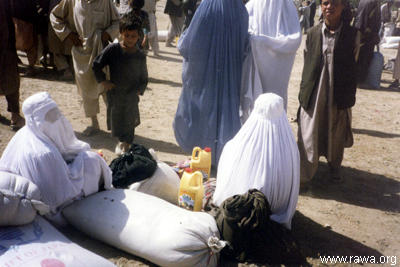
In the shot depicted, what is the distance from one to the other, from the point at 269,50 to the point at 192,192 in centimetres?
173

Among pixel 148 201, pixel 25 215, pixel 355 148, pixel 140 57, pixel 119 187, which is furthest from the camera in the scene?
pixel 355 148

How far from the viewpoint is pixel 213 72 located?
409cm

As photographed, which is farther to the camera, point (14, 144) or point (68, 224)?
point (68, 224)

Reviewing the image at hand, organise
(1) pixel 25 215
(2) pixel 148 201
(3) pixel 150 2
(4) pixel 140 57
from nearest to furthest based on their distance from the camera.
→ (1) pixel 25 215
(2) pixel 148 201
(4) pixel 140 57
(3) pixel 150 2

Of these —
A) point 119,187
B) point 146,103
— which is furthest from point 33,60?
point 119,187

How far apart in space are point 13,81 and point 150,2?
197 inches

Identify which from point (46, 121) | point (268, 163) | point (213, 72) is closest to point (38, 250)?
point (46, 121)

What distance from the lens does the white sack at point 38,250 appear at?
2102mm

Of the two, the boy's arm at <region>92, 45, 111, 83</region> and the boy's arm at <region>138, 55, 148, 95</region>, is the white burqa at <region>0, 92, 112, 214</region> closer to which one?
the boy's arm at <region>92, 45, 111, 83</region>

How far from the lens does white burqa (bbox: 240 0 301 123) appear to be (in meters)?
4.05

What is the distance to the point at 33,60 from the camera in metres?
7.16

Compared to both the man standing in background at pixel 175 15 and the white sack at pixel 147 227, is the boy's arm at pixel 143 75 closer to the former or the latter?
the white sack at pixel 147 227

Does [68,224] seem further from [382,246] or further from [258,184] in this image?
Result: [382,246]

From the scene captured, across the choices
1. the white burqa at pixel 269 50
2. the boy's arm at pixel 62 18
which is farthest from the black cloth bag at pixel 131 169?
the boy's arm at pixel 62 18
